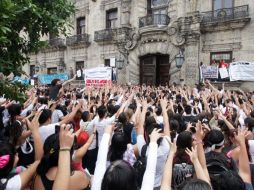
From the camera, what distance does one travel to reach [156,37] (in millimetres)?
18000

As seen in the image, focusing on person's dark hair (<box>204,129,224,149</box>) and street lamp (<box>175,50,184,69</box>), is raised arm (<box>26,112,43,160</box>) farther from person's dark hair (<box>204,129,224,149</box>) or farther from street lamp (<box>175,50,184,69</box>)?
street lamp (<box>175,50,184,69</box>)

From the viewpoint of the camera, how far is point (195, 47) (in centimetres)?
1645

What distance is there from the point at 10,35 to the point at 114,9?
1695 centimetres

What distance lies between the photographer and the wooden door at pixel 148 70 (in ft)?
62.6

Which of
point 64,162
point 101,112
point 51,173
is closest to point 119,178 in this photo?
point 64,162

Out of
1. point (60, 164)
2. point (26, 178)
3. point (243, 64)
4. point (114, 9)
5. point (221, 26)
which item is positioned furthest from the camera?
point (114, 9)

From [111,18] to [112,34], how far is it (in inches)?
61.8

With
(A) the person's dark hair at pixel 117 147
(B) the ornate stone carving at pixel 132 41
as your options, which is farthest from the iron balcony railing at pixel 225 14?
(A) the person's dark hair at pixel 117 147

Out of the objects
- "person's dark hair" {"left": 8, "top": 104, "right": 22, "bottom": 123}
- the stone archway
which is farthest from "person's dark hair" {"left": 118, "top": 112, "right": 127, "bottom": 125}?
the stone archway

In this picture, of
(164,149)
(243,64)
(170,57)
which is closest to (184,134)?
(164,149)

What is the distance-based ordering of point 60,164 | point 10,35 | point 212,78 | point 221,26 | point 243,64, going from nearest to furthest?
point 60,164, point 10,35, point 243,64, point 212,78, point 221,26

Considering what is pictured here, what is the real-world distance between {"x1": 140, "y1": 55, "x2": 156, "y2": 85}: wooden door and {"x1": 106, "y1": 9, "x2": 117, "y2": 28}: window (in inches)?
129

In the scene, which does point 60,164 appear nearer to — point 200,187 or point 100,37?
point 200,187

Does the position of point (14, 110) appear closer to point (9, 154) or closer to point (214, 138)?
point (9, 154)
